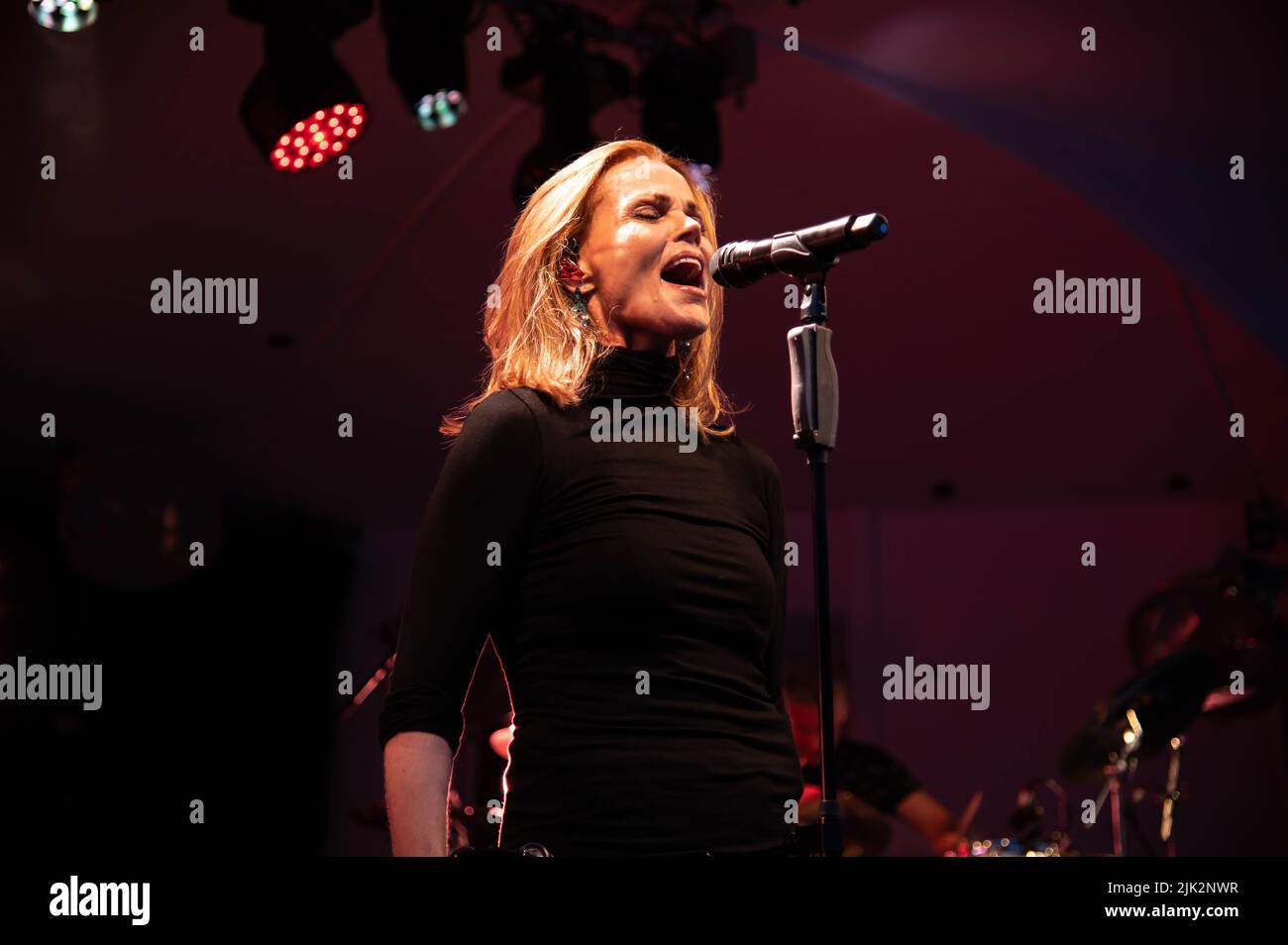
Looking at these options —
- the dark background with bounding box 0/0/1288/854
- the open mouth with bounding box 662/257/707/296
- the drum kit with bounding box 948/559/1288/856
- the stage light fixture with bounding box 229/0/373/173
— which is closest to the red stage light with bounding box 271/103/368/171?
the stage light fixture with bounding box 229/0/373/173

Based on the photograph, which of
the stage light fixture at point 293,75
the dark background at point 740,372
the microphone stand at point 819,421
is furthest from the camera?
the dark background at point 740,372

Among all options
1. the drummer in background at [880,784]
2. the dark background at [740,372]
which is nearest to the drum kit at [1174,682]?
the drummer in background at [880,784]

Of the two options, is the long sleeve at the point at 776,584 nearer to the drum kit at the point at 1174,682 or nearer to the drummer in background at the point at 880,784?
the drum kit at the point at 1174,682

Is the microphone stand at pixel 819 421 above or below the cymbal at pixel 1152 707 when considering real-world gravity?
above

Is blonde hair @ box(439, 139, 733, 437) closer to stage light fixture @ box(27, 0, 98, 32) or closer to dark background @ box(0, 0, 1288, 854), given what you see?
stage light fixture @ box(27, 0, 98, 32)

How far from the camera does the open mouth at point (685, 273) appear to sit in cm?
161

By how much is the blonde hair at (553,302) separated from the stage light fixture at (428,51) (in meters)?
1.77

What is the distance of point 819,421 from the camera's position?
53.3 inches

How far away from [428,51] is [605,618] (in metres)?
2.40

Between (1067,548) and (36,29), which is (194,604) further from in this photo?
(1067,548)

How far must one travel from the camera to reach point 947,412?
5.78m

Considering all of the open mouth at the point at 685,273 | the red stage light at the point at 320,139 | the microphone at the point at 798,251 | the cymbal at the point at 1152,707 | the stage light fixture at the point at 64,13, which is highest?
the stage light fixture at the point at 64,13

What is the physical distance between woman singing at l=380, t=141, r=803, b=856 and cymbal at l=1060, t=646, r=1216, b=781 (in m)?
2.63

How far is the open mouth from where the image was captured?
1607mm
